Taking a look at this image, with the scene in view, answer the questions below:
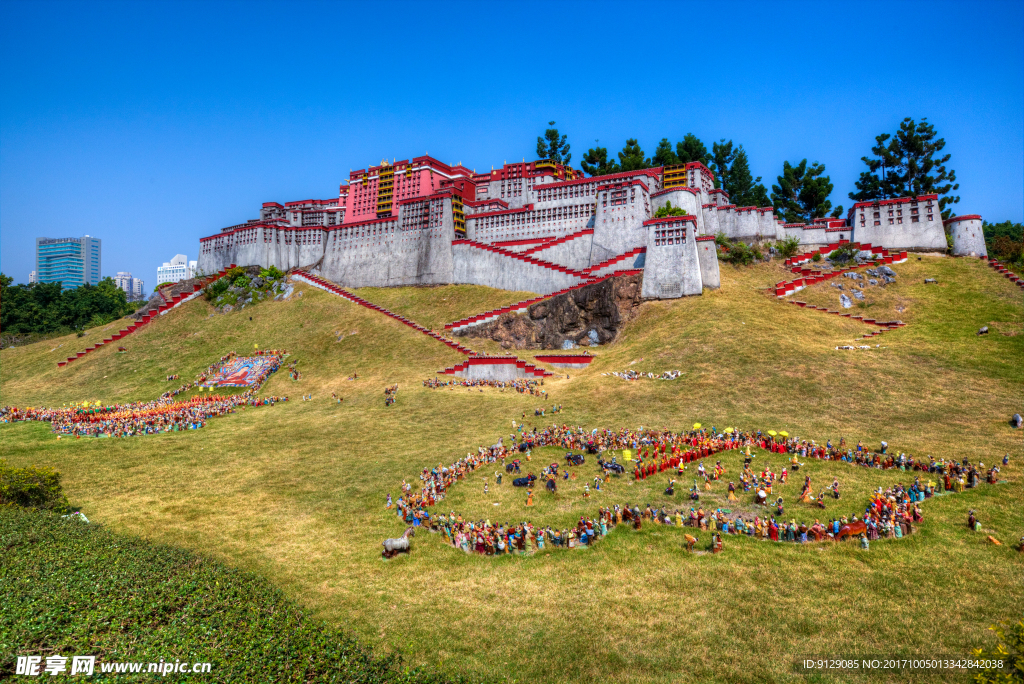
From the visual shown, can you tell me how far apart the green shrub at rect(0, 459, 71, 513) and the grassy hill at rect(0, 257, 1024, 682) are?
1.33 meters

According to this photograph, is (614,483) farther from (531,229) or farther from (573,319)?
(531,229)

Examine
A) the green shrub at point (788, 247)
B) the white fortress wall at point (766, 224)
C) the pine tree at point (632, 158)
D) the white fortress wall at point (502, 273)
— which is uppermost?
the pine tree at point (632, 158)

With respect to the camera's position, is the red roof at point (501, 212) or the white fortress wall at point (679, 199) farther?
the red roof at point (501, 212)

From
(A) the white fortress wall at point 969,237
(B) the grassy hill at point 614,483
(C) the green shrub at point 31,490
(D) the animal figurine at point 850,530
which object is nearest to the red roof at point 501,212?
(B) the grassy hill at point 614,483

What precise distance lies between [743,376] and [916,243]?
37570mm

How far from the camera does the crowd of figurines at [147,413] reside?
3809cm

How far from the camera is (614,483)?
25438mm

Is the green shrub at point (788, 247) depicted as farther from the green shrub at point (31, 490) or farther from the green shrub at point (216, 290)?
A: the green shrub at point (216, 290)

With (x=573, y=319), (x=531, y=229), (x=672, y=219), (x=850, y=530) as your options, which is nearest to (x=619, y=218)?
(x=672, y=219)

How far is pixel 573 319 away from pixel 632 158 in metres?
34.0

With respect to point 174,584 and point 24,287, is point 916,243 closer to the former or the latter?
point 174,584

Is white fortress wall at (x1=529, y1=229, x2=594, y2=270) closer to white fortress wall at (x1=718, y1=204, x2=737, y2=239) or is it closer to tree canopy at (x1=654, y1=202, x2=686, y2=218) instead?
tree canopy at (x1=654, y1=202, x2=686, y2=218)

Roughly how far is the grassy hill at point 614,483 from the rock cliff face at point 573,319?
2113mm

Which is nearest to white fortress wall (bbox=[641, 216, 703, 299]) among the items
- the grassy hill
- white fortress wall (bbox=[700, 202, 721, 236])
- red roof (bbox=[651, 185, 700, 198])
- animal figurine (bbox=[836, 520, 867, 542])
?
the grassy hill
